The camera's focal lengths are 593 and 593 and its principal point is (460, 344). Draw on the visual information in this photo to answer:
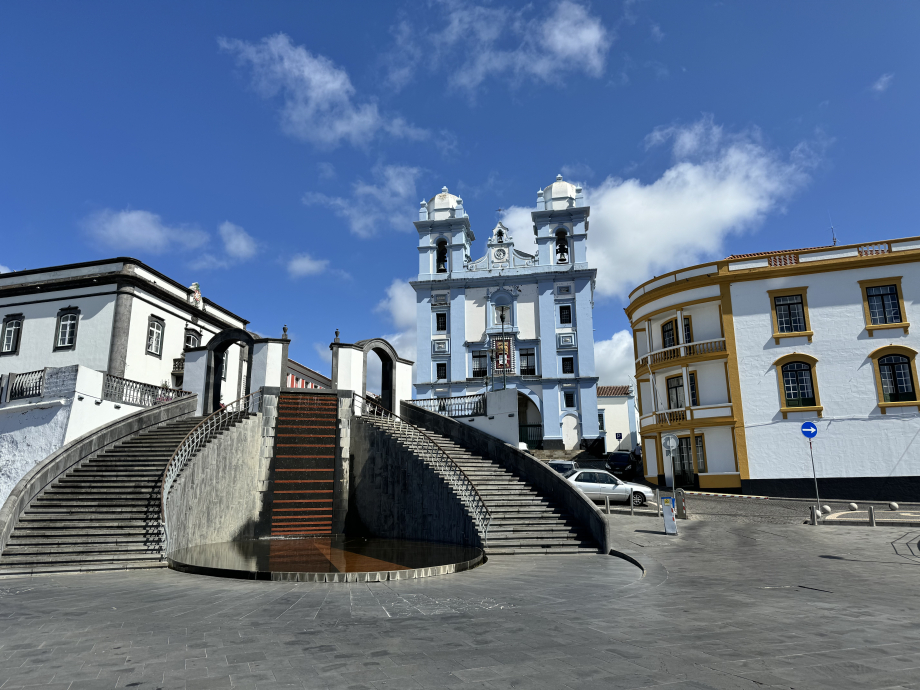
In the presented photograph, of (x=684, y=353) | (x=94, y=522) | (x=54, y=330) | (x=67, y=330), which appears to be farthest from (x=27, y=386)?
(x=684, y=353)

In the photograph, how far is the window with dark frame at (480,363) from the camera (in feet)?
148

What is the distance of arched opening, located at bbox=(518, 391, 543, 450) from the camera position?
4278cm

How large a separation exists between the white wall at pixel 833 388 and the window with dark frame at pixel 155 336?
2767cm

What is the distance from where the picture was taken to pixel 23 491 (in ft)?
41.0

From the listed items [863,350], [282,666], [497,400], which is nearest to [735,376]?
[863,350]

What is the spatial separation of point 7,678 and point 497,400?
47.7 feet

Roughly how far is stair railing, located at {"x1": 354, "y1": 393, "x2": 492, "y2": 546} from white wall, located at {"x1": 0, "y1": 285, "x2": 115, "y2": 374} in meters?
14.5

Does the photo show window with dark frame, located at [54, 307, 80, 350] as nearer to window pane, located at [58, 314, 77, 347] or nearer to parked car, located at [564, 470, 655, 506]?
window pane, located at [58, 314, 77, 347]

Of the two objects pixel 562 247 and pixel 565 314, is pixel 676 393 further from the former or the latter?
pixel 562 247

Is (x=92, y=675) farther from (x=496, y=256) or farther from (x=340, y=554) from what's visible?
(x=496, y=256)

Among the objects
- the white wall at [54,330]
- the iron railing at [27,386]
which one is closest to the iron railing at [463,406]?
the iron railing at [27,386]

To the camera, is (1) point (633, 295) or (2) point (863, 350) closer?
(2) point (863, 350)

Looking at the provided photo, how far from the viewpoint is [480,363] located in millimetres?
45531

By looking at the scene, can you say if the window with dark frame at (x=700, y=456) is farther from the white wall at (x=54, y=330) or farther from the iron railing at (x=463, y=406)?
the white wall at (x=54, y=330)
